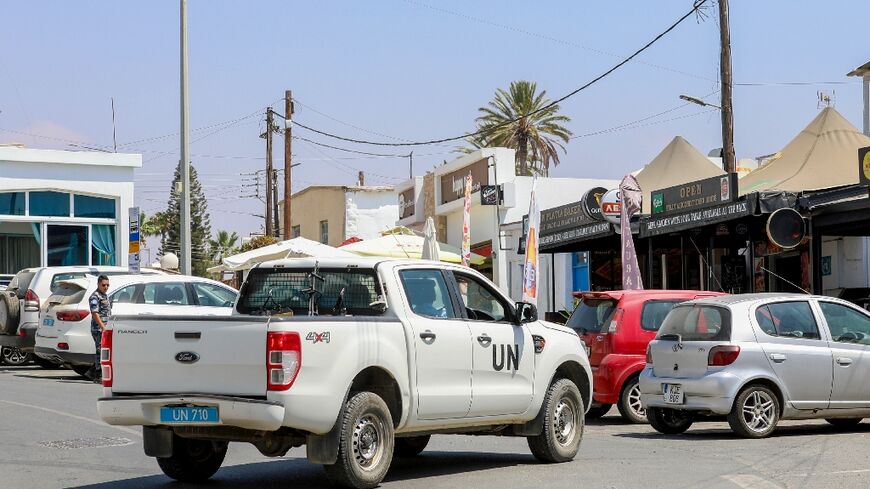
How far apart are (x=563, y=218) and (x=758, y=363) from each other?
1313 centimetres

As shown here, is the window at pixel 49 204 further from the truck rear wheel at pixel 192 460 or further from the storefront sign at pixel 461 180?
the truck rear wheel at pixel 192 460

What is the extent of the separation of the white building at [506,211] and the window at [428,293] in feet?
78.6

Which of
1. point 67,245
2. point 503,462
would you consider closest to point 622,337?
point 503,462

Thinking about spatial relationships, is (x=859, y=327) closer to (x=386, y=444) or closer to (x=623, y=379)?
(x=623, y=379)

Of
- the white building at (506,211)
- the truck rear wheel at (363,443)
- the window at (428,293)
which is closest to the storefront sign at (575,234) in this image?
the white building at (506,211)

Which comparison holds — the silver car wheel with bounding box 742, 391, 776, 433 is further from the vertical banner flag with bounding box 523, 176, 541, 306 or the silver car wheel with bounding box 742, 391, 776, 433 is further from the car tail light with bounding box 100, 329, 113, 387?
the vertical banner flag with bounding box 523, 176, 541, 306

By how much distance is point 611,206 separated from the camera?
23.2 m

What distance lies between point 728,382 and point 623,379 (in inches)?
85.4

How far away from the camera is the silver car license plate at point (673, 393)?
44.8 ft

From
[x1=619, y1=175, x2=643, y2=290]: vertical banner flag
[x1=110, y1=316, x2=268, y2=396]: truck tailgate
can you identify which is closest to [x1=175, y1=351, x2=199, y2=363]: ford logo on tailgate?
[x1=110, y1=316, x2=268, y2=396]: truck tailgate

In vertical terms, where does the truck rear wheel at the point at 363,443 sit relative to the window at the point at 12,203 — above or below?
below

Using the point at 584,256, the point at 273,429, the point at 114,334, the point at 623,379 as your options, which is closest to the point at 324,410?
the point at 273,429

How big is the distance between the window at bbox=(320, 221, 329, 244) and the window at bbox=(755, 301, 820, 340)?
4540 cm

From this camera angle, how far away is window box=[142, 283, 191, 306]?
21.0m
